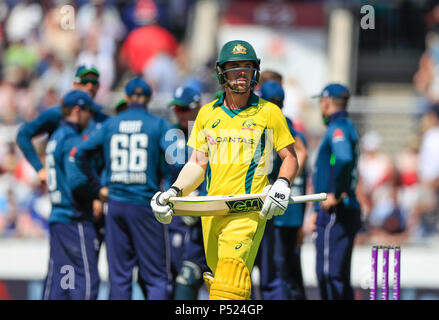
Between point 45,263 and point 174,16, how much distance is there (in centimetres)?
818

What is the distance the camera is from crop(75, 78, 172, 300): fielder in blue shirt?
838cm

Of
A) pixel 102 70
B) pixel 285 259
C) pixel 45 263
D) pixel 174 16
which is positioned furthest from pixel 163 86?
pixel 285 259

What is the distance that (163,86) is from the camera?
15.3 m

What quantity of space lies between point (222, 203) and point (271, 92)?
7.50 ft

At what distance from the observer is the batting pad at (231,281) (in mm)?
6352

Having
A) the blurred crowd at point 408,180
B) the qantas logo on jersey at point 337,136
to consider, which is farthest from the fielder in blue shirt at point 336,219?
the blurred crowd at point 408,180

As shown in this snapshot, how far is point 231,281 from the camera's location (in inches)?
250

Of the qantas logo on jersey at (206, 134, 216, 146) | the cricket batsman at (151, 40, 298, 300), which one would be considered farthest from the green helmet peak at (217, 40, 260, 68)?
the qantas logo on jersey at (206, 134, 216, 146)

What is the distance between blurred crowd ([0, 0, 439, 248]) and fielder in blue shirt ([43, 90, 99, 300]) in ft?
8.98

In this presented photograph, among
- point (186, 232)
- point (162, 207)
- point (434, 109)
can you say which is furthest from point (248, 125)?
point (434, 109)

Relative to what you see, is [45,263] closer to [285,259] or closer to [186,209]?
[285,259]

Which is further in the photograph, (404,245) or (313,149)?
(313,149)

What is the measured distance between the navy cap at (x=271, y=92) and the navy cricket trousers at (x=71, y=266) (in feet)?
6.74
